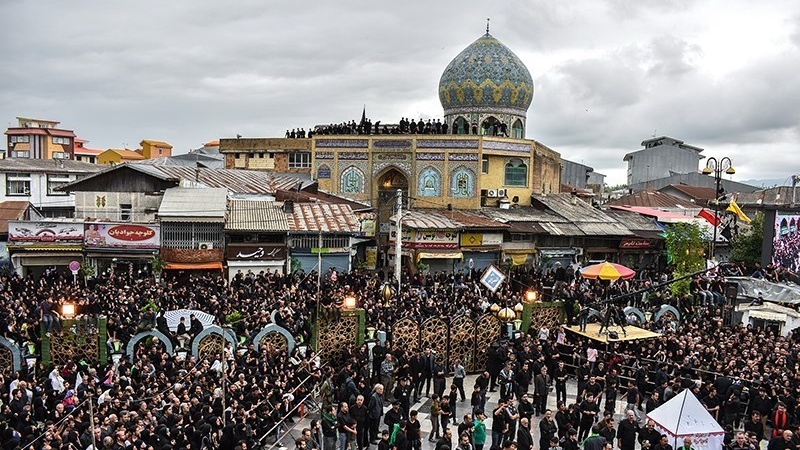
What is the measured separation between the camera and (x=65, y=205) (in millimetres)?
37812

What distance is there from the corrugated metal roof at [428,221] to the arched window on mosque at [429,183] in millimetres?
2339

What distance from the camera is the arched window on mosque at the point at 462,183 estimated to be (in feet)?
120

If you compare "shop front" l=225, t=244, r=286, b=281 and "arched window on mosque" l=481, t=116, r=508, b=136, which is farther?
"arched window on mosque" l=481, t=116, r=508, b=136

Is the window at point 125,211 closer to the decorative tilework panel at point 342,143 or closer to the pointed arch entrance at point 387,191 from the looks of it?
the decorative tilework panel at point 342,143

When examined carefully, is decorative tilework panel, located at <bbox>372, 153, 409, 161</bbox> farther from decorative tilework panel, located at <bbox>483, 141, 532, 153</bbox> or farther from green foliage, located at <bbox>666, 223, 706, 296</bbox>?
green foliage, located at <bbox>666, 223, 706, 296</bbox>

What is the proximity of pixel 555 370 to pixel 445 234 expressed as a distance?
16002 millimetres

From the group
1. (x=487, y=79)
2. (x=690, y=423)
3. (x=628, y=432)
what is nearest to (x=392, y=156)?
(x=487, y=79)

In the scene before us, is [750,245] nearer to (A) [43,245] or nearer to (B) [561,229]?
(B) [561,229]

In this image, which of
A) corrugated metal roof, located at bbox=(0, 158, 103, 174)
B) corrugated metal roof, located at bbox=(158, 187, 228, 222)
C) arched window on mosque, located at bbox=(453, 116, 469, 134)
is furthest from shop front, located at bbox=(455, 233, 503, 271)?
corrugated metal roof, located at bbox=(0, 158, 103, 174)

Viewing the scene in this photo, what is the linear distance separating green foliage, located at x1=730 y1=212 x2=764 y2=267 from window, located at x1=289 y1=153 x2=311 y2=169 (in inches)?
966

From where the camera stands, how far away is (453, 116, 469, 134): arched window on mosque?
40969 millimetres

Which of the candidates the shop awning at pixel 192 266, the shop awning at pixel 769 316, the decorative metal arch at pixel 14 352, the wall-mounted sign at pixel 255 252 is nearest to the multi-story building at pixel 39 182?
the shop awning at pixel 192 266

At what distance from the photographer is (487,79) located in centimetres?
3981

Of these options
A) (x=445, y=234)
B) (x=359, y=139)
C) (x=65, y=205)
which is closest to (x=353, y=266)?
(x=445, y=234)
